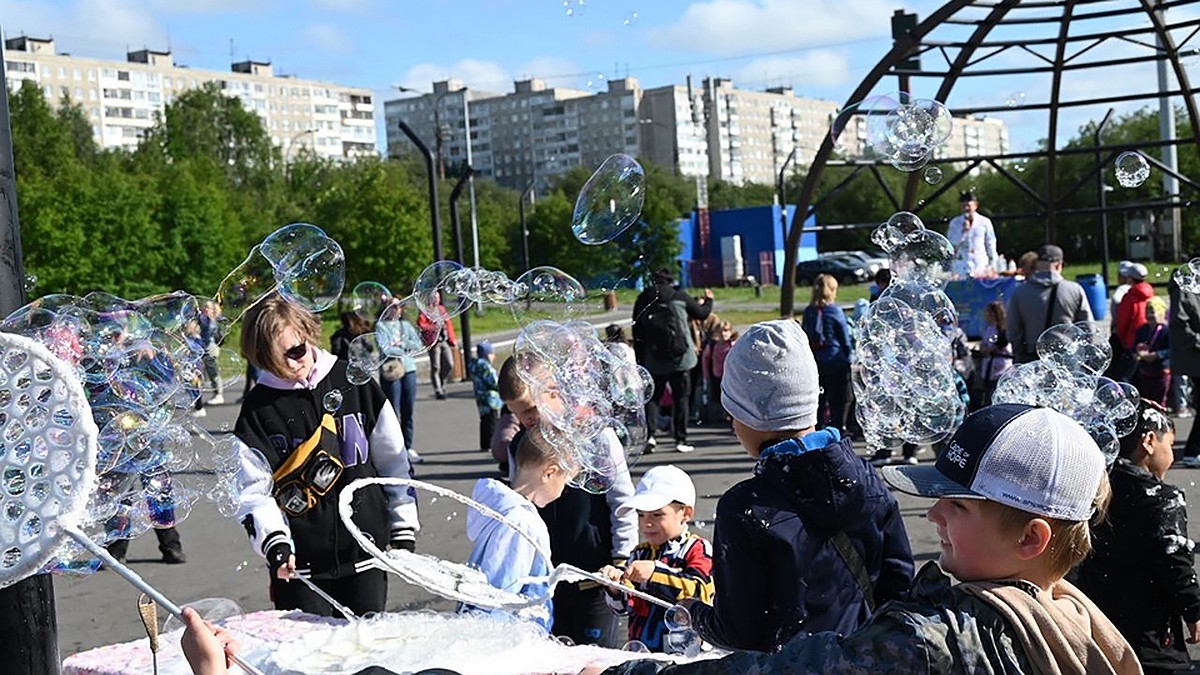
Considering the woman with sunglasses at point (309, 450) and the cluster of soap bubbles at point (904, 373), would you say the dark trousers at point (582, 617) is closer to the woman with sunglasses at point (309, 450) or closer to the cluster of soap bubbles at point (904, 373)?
the woman with sunglasses at point (309, 450)

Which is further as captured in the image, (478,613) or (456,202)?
(456,202)

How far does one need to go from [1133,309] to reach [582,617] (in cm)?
861

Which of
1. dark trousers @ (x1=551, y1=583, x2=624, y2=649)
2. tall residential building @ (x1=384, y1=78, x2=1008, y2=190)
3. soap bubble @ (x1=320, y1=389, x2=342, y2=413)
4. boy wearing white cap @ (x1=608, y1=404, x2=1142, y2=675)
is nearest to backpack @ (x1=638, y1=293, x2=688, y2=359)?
dark trousers @ (x1=551, y1=583, x2=624, y2=649)

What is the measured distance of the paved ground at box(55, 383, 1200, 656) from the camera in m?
7.38

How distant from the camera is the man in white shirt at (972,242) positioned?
45.1ft

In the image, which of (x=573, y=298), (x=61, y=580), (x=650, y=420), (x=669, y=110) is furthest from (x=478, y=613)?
(x=669, y=110)

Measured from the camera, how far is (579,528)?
185 inches

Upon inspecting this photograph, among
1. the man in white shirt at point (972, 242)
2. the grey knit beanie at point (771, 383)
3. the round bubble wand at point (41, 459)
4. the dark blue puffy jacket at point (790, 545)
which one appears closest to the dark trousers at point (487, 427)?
the man in white shirt at point (972, 242)

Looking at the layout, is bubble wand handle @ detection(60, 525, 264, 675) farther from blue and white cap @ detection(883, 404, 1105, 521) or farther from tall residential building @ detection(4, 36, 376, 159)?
tall residential building @ detection(4, 36, 376, 159)

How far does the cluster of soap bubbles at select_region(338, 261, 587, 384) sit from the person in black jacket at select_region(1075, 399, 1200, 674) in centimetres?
243

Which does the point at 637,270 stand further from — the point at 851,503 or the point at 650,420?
the point at 650,420

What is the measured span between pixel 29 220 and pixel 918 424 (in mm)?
39781

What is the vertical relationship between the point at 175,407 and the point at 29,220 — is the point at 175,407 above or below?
below

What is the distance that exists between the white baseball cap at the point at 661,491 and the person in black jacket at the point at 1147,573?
127 cm
